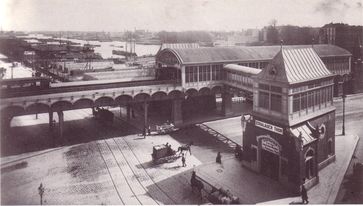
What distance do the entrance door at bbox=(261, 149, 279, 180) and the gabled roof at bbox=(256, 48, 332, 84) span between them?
20.8 ft

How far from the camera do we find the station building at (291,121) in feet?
83.5

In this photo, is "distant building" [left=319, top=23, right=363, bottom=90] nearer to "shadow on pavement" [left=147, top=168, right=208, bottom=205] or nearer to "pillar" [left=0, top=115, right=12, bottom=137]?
"shadow on pavement" [left=147, top=168, right=208, bottom=205]

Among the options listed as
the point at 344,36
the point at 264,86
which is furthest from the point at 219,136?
the point at 344,36

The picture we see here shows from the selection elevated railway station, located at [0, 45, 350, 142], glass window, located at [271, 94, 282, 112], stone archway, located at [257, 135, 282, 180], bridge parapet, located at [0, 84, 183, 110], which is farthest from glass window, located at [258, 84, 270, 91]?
bridge parapet, located at [0, 84, 183, 110]

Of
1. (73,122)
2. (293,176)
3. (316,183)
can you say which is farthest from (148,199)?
(73,122)

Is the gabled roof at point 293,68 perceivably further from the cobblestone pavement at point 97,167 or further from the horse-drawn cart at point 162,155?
the horse-drawn cart at point 162,155

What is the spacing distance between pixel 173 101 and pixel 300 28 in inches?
4079

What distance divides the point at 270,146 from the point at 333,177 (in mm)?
5991

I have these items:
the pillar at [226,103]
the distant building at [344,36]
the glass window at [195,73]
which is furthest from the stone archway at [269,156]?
the distant building at [344,36]

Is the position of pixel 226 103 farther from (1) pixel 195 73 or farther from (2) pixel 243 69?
(2) pixel 243 69

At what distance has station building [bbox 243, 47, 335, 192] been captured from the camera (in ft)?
83.5

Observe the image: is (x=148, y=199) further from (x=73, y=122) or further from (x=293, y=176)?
(x=73, y=122)

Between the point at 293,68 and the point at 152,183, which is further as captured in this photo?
the point at 152,183

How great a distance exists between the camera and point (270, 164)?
2755cm
